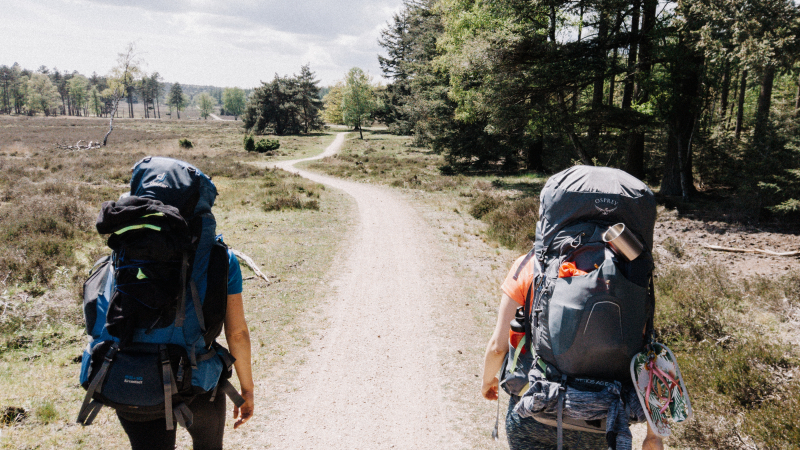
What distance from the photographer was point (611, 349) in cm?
174

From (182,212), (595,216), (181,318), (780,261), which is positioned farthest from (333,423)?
(780,261)

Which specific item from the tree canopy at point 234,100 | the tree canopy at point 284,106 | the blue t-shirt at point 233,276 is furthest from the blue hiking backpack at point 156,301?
the tree canopy at point 234,100

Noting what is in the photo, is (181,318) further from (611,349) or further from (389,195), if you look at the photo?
(389,195)

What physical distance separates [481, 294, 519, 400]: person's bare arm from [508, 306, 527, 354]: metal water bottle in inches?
0.9

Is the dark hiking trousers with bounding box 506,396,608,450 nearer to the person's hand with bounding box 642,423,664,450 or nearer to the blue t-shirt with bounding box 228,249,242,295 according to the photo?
the person's hand with bounding box 642,423,664,450

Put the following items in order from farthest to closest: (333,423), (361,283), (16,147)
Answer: (16,147) → (361,283) → (333,423)

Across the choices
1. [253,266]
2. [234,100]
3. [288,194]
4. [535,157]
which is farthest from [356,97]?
[234,100]

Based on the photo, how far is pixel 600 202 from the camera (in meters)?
1.91

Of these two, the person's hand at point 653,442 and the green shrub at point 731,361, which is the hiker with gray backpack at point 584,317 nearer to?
the person's hand at point 653,442

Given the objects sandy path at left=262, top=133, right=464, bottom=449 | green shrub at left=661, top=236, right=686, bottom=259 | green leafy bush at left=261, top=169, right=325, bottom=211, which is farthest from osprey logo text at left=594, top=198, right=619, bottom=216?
green leafy bush at left=261, top=169, right=325, bottom=211

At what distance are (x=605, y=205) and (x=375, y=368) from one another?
433cm

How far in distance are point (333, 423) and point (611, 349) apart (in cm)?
350

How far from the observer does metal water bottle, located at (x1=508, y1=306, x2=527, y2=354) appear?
7.05 feet

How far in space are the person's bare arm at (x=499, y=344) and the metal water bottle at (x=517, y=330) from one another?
0.02 metres
